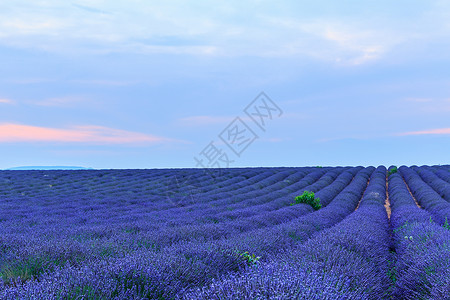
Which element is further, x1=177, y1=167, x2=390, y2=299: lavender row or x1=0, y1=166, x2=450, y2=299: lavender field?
x1=0, y1=166, x2=450, y2=299: lavender field

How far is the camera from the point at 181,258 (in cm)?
334

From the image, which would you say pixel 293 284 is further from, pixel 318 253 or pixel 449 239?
pixel 449 239

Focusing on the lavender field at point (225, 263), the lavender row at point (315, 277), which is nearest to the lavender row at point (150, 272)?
the lavender field at point (225, 263)

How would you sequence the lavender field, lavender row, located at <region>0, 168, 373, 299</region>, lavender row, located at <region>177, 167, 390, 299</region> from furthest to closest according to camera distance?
1. lavender row, located at <region>0, 168, 373, 299</region>
2. the lavender field
3. lavender row, located at <region>177, 167, 390, 299</region>

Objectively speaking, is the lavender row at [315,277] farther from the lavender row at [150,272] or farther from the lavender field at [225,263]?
the lavender row at [150,272]

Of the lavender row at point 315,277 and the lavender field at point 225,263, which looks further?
the lavender field at point 225,263

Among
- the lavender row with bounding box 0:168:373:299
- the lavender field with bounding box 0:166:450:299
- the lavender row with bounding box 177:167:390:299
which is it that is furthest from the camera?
the lavender row with bounding box 0:168:373:299

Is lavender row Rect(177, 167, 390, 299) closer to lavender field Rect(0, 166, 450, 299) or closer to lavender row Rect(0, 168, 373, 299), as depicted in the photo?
lavender field Rect(0, 166, 450, 299)

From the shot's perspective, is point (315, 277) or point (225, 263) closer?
point (315, 277)

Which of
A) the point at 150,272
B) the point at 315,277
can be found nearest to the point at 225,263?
the point at 150,272

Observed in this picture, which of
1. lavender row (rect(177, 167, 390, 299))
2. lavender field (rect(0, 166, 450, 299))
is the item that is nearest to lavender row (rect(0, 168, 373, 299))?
lavender field (rect(0, 166, 450, 299))

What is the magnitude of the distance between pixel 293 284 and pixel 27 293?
1.67 meters

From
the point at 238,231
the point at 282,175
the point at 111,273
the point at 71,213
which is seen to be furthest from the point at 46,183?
the point at 111,273

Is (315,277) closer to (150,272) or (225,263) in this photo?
(150,272)
